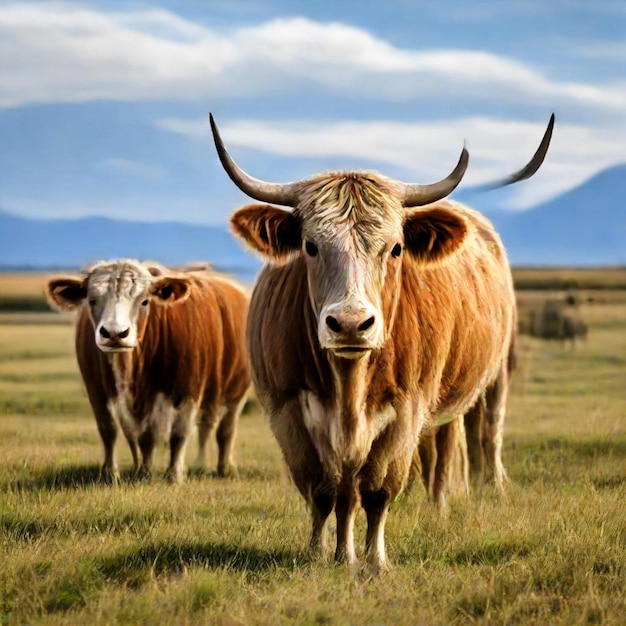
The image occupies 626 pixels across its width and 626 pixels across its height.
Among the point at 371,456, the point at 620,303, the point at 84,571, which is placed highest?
the point at 371,456

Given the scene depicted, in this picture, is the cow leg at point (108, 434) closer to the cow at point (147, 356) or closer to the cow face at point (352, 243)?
the cow at point (147, 356)

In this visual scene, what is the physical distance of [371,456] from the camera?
5.92 m

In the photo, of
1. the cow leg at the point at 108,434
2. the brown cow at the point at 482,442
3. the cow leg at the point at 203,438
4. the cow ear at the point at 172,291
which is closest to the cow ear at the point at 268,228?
the brown cow at the point at 482,442

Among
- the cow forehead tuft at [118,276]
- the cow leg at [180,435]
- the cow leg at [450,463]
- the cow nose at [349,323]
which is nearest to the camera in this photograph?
the cow nose at [349,323]

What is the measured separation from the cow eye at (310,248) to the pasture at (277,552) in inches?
64.4

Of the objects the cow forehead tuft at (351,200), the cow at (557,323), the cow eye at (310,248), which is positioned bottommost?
the cow at (557,323)

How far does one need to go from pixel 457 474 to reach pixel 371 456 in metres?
2.64

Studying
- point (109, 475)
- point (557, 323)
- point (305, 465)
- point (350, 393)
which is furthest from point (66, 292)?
point (557, 323)

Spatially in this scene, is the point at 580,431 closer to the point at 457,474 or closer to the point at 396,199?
the point at 457,474

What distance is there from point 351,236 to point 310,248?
28cm

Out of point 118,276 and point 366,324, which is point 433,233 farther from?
point 118,276

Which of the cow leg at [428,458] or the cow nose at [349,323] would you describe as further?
the cow leg at [428,458]

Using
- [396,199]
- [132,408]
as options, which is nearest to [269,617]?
[396,199]

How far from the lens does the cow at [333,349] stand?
18.1ft
